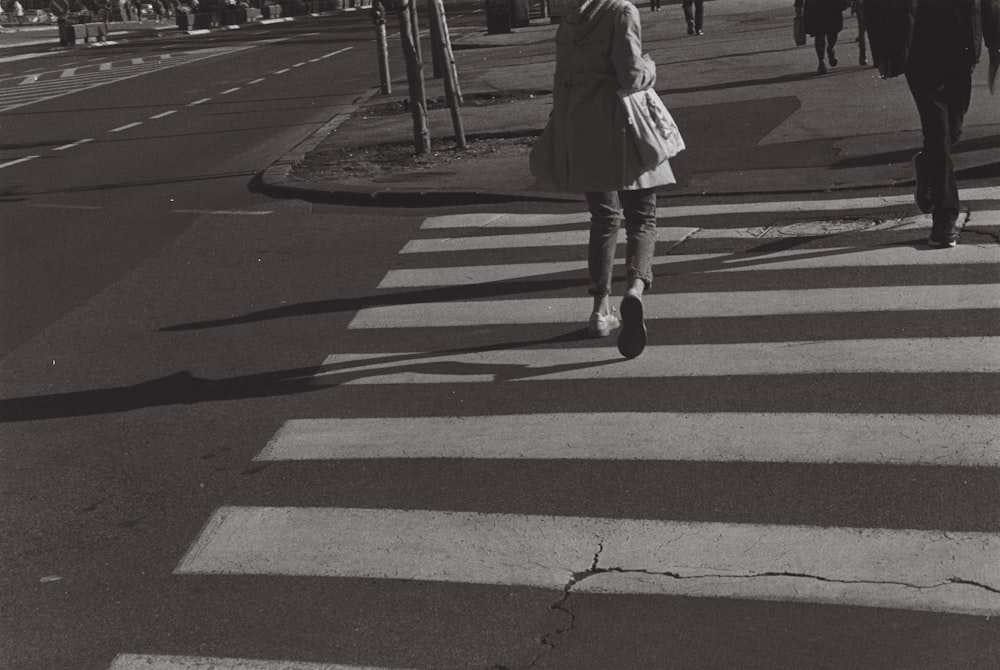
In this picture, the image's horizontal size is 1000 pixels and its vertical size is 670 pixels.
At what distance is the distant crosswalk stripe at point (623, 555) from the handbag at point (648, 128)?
2390 millimetres

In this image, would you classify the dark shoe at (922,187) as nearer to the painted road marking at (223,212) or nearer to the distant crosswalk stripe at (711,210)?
the distant crosswalk stripe at (711,210)

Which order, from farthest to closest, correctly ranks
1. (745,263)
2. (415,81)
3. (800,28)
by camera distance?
(800,28) → (415,81) → (745,263)

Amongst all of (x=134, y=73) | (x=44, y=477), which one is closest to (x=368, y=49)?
(x=134, y=73)

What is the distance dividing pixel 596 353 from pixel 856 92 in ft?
32.8

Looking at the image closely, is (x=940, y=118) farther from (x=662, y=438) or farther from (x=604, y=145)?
(x=662, y=438)

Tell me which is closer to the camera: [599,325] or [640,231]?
[640,231]

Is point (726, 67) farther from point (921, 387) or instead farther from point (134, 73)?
point (134, 73)

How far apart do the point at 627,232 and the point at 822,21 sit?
12.0m

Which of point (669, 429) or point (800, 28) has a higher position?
point (800, 28)

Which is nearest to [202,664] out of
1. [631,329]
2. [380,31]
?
[631,329]

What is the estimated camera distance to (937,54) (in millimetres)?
7461

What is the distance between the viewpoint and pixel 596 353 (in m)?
6.59

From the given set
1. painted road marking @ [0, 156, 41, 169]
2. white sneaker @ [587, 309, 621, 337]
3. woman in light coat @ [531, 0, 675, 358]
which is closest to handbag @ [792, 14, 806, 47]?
painted road marking @ [0, 156, 41, 169]

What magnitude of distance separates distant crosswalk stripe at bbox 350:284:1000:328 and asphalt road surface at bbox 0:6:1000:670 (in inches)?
1.0
